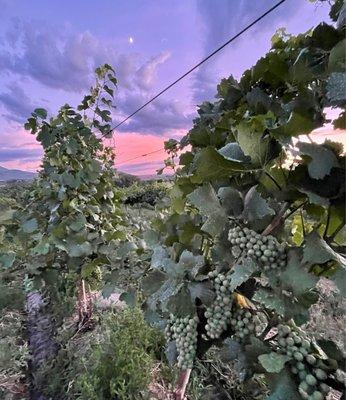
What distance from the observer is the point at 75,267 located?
2.21 meters

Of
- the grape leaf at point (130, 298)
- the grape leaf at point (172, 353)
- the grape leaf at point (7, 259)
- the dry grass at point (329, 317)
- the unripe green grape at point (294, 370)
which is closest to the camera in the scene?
the unripe green grape at point (294, 370)

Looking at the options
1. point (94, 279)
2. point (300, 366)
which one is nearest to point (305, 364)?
point (300, 366)

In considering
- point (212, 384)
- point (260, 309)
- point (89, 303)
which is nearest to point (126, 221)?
point (89, 303)

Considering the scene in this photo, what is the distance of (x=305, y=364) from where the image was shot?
66cm

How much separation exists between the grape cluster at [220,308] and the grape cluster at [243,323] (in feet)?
0.08

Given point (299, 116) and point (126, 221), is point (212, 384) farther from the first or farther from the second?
point (299, 116)

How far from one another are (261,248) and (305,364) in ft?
0.79

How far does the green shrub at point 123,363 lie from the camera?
1896 millimetres

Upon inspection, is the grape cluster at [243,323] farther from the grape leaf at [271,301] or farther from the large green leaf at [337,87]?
the large green leaf at [337,87]

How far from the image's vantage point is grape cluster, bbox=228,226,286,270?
0.65 metres

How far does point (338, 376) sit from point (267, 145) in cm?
46

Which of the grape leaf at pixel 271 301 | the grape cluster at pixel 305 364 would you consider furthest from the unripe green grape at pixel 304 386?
the grape leaf at pixel 271 301

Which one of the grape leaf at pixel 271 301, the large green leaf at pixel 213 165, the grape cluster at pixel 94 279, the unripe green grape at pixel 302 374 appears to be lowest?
the grape cluster at pixel 94 279

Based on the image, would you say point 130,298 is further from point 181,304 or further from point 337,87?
point 337,87
